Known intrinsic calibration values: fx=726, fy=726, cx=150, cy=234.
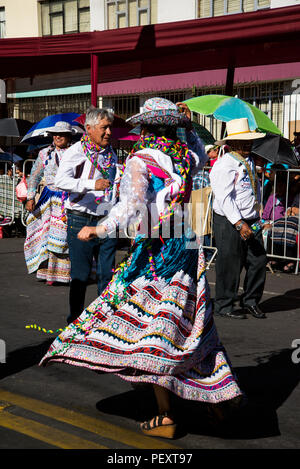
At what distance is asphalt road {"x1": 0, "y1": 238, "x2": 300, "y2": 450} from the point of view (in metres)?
4.03

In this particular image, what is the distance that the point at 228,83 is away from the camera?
13.4 metres

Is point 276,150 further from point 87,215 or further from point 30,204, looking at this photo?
point 87,215

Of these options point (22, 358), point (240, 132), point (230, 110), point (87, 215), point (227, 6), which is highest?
point (227, 6)

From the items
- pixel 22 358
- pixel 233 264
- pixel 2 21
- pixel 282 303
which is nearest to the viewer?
pixel 22 358

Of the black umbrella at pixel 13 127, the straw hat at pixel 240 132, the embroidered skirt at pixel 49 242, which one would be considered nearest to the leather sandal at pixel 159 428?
the straw hat at pixel 240 132

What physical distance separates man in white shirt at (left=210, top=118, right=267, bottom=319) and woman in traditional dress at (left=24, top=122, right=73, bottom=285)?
7.93ft

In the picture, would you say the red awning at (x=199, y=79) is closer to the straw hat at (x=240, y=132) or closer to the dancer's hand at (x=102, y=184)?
the straw hat at (x=240, y=132)

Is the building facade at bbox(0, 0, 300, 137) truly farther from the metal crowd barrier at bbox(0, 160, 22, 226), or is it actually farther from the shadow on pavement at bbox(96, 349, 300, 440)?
the shadow on pavement at bbox(96, 349, 300, 440)

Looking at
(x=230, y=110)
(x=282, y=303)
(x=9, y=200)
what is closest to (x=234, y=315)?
(x=282, y=303)

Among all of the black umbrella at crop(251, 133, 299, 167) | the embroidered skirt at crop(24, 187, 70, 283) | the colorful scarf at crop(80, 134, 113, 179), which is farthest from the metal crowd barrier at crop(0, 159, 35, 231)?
the colorful scarf at crop(80, 134, 113, 179)

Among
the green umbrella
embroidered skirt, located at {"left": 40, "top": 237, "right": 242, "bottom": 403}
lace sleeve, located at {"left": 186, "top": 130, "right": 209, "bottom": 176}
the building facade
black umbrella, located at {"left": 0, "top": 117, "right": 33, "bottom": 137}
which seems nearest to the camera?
embroidered skirt, located at {"left": 40, "top": 237, "right": 242, "bottom": 403}

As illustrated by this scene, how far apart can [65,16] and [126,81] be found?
830cm

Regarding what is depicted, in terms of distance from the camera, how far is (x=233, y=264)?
750 cm

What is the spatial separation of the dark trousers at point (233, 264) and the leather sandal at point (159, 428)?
3.54 metres
